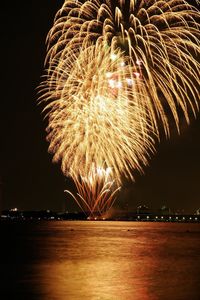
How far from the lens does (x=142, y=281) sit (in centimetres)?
1770

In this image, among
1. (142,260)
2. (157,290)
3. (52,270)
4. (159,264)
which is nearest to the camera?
(157,290)

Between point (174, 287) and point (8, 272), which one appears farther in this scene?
point (8, 272)

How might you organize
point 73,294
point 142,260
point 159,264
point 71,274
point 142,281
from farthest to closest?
point 142,260, point 159,264, point 71,274, point 142,281, point 73,294

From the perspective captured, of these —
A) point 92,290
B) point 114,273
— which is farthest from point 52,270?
point 92,290

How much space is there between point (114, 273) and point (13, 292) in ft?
17.3

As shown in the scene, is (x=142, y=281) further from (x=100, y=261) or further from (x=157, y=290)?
(x=100, y=261)

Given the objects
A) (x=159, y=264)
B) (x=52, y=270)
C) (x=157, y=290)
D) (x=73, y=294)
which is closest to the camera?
(x=73, y=294)

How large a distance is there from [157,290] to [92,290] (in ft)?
6.22

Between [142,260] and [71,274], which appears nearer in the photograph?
[71,274]

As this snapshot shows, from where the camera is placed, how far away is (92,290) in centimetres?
1522

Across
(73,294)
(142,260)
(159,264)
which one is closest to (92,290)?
(73,294)

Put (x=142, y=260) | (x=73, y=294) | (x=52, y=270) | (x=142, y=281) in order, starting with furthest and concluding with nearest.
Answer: (x=142, y=260) < (x=52, y=270) < (x=142, y=281) < (x=73, y=294)

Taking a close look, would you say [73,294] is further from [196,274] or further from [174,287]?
[196,274]

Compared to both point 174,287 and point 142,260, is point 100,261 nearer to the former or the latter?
point 142,260
